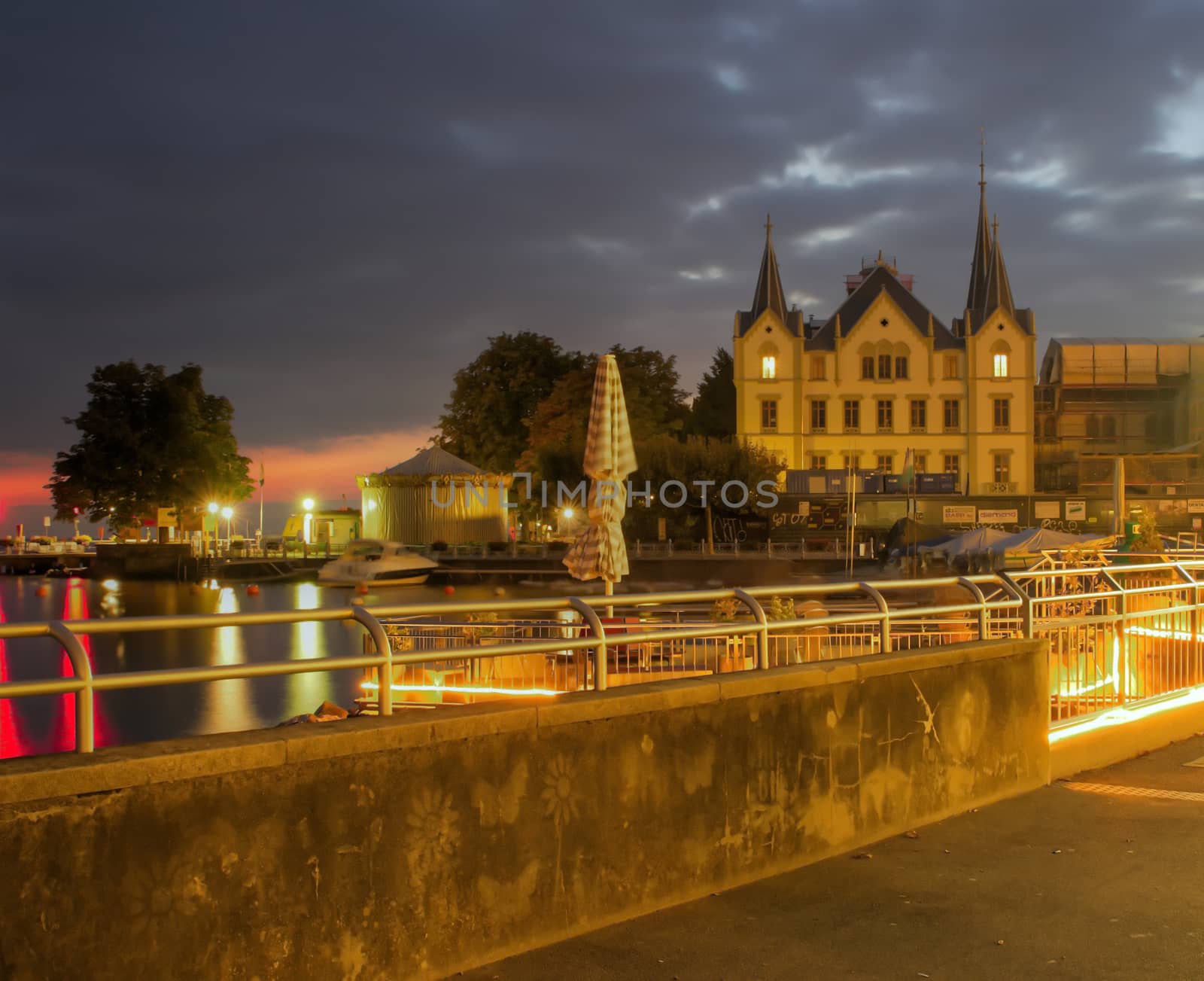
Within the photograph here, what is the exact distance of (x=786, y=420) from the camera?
8288 centimetres

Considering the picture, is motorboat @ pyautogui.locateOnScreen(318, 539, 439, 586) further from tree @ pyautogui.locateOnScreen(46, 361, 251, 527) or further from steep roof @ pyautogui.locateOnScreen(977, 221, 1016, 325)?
steep roof @ pyautogui.locateOnScreen(977, 221, 1016, 325)

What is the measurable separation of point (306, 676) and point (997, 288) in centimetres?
6737

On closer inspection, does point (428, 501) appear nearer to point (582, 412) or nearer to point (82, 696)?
point (582, 412)

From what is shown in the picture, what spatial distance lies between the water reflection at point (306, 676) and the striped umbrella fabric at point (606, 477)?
469cm

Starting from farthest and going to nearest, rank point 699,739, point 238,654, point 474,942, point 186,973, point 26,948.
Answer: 1. point 238,654
2. point 699,739
3. point 474,942
4. point 186,973
5. point 26,948

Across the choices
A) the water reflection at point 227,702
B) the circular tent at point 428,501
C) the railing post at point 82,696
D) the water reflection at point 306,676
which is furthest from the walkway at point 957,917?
the circular tent at point 428,501

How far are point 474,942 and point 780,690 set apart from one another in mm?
2207

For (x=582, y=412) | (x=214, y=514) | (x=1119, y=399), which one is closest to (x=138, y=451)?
(x=214, y=514)

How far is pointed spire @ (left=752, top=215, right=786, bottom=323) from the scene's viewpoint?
86.1m

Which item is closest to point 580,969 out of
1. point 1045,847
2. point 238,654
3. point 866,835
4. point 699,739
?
point 699,739

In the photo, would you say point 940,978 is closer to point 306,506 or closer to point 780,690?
point 780,690

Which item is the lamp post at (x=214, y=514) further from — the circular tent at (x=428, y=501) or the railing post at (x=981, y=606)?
the railing post at (x=981, y=606)

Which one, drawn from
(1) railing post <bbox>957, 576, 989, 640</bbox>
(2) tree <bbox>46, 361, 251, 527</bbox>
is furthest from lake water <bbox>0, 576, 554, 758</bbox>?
(2) tree <bbox>46, 361, 251, 527</bbox>

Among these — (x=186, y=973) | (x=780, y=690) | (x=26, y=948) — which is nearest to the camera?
(x=26, y=948)
